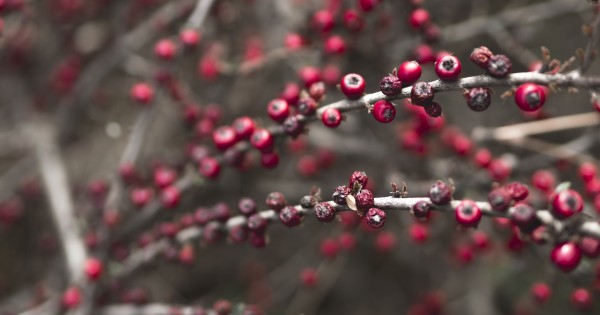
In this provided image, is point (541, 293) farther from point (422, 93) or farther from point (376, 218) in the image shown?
point (422, 93)

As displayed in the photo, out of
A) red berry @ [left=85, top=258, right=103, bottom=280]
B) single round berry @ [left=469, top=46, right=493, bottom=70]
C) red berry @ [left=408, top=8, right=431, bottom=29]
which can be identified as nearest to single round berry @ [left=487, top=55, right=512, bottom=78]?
single round berry @ [left=469, top=46, right=493, bottom=70]

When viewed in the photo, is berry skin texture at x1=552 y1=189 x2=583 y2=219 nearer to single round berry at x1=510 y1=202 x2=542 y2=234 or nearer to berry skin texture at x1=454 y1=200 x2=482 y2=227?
single round berry at x1=510 y1=202 x2=542 y2=234

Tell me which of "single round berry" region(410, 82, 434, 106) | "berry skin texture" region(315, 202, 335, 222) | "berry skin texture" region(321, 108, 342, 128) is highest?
"berry skin texture" region(321, 108, 342, 128)

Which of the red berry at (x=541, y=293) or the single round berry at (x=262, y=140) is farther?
Result: the red berry at (x=541, y=293)

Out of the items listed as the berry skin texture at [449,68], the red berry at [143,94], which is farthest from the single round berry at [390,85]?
the red berry at [143,94]

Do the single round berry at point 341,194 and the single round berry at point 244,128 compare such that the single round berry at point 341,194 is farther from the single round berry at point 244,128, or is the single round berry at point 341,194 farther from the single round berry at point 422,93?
the single round berry at point 244,128

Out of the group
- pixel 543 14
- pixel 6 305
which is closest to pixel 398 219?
pixel 543 14
